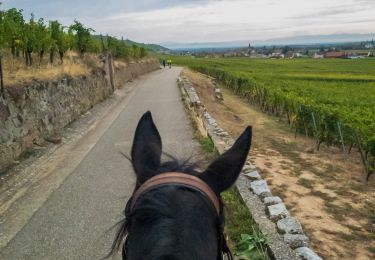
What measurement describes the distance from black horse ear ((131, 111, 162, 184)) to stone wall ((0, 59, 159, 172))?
7580 millimetres

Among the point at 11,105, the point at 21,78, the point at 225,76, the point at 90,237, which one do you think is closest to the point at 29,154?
the point at 11,105

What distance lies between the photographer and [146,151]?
1999 millimetres

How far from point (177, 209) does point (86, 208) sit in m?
5.77

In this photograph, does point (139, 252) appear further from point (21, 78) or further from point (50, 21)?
point (50, 21)

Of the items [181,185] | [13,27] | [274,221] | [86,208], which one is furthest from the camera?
[13,27]

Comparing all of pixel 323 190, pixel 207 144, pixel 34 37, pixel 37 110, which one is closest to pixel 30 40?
pixel 34 37

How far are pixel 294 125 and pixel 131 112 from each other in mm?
7767

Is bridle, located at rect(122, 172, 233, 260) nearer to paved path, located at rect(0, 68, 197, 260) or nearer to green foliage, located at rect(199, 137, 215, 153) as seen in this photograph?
paved path, located at rect(0, 68, 197, 260)

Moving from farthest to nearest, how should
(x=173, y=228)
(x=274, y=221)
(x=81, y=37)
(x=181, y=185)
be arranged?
(x=81, y=37) < (x=274, y=221) < (x=181, y=185) < (x=173, y=228)

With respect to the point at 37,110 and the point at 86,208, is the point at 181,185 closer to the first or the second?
the point at 86,208

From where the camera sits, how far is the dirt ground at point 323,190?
709cm

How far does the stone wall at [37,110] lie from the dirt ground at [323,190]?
590cm

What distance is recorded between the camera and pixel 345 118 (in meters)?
14.4

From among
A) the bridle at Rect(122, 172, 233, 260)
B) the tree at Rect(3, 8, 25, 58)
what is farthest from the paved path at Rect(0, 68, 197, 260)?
the tree at Rect(3, 8, 25, 58)
